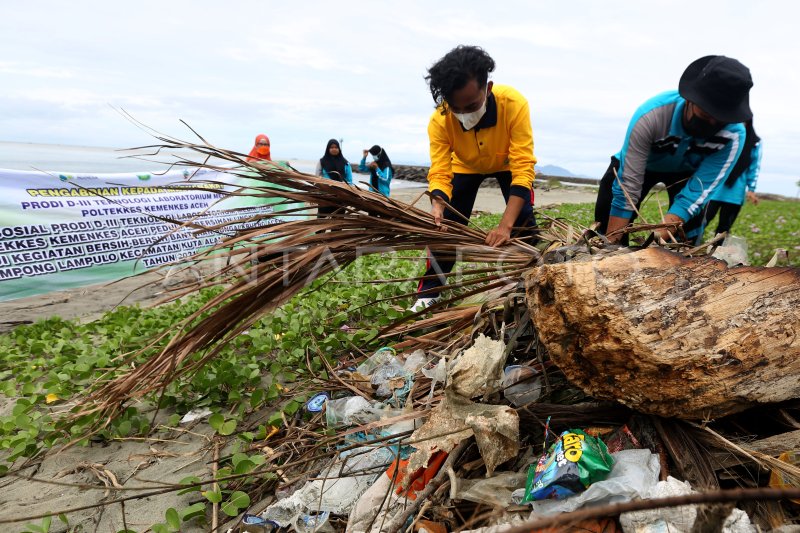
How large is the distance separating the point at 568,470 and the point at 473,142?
213cm

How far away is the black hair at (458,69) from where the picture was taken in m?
2.42

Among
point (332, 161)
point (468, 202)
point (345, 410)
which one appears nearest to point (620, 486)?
point (345, 410)

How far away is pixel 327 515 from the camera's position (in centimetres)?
150

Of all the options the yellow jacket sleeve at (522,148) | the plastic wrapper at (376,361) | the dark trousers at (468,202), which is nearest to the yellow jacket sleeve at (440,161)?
the dark trousers at (468,202)

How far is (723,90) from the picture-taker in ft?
7.58

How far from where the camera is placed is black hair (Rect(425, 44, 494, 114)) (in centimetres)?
242

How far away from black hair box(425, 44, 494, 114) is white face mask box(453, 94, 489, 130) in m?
0.19

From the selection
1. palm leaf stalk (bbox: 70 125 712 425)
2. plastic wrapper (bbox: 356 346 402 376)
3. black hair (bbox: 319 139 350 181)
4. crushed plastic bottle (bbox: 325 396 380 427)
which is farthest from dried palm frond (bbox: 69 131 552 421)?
black hair (bbox: 319 139 350 181)

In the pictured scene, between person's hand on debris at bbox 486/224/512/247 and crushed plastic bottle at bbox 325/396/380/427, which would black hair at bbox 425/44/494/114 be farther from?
crushed plastic bottle at bbox 325/396/380/427

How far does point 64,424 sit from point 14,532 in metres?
0.48

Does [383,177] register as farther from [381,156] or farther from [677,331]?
[677,331]

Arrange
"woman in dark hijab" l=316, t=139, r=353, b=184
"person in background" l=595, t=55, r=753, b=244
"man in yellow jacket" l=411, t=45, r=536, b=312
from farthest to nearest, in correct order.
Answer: "woman in dark hijab" l=316, t=139, r=353, b=184 < "man in yellow jacket" l=411, t=45, r=536, b=312 < "person in background" l=595, t=55, r=753, b=244

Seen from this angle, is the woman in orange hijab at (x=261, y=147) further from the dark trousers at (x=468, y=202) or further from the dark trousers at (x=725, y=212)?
the dark trousers at (x=725, y=212)

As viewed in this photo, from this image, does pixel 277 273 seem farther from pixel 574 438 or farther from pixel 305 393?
pixel 574 438
